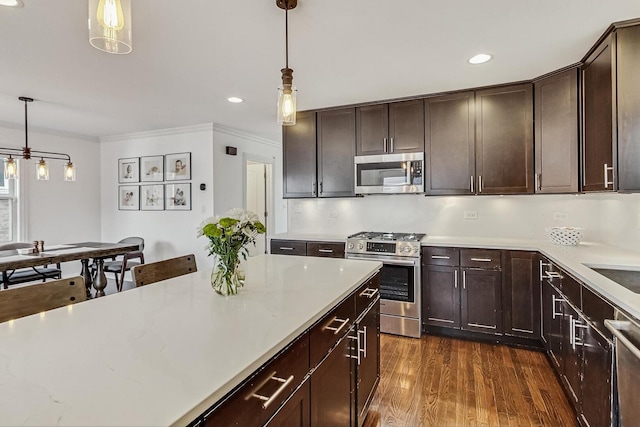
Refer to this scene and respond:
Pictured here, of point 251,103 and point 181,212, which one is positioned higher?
point 251,103

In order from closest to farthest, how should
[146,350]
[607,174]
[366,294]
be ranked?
[146,350] → [366,294] → [607,174]

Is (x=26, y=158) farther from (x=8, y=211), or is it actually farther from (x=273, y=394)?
(x=273, y=394)

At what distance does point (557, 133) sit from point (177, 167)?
15.0 ft

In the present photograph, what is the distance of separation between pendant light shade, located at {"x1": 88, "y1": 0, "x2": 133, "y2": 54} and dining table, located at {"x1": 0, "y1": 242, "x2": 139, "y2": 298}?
2707mm

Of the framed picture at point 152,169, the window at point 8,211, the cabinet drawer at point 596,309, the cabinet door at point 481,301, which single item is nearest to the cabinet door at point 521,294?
the cabinet door at point 481,301

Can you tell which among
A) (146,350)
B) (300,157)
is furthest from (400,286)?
(146,350)

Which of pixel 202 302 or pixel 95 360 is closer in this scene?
pixel 95 360

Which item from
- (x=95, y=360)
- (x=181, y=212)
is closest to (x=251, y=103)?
(x=181, y=212)

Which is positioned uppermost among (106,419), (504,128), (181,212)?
(504,128)

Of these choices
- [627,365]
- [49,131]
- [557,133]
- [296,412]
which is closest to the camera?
[296,412]

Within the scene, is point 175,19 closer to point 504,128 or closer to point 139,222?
point 504,128

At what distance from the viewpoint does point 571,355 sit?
2.07 meters

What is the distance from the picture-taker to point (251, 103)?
3727mm

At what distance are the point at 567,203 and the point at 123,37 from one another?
375cm
